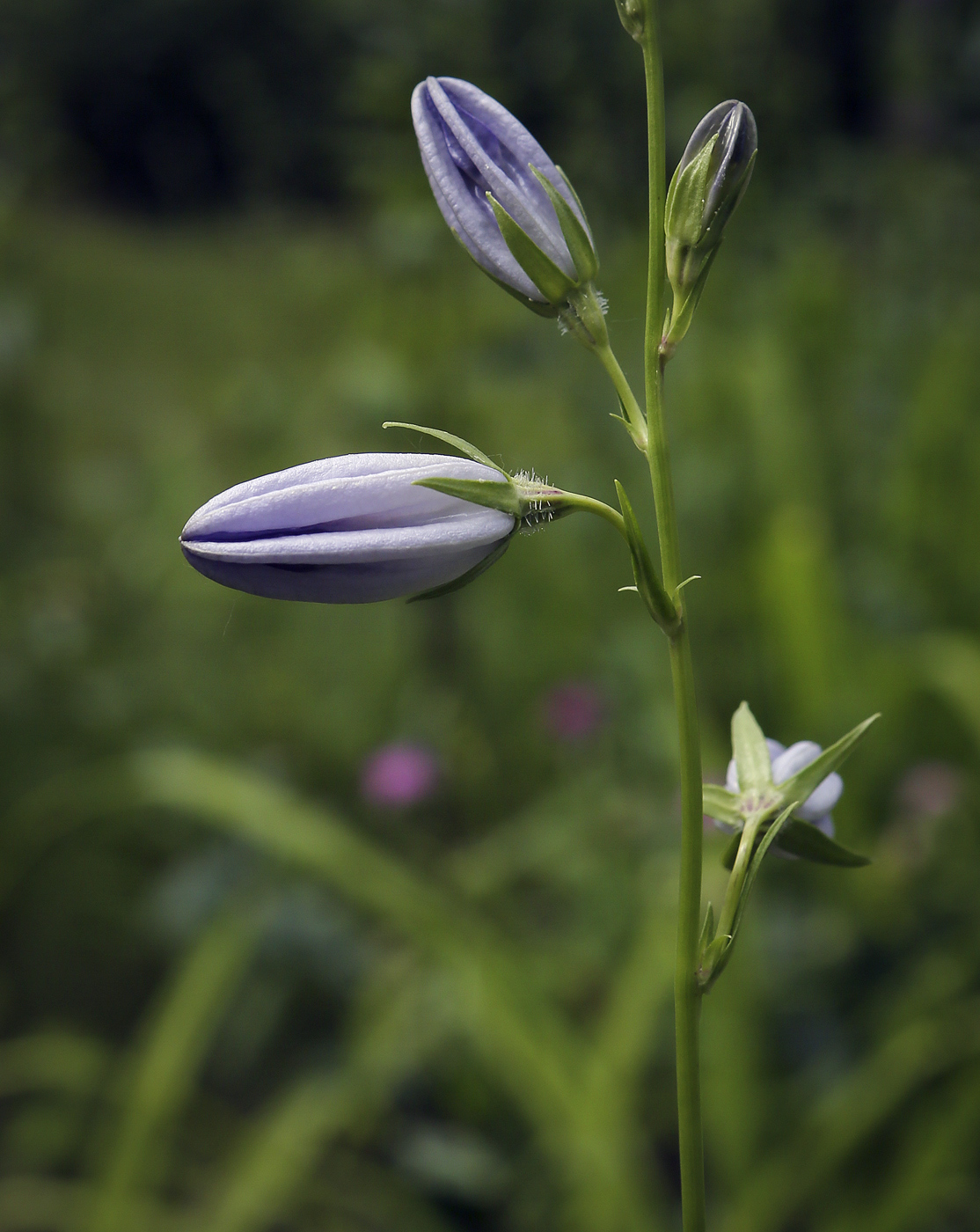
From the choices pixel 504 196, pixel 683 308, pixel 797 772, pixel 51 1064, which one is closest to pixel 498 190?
pixel 504 196

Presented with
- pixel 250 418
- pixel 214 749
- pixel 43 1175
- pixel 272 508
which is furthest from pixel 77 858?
pixel 272 508

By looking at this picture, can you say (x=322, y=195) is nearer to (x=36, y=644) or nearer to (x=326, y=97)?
(x=326, y=97)

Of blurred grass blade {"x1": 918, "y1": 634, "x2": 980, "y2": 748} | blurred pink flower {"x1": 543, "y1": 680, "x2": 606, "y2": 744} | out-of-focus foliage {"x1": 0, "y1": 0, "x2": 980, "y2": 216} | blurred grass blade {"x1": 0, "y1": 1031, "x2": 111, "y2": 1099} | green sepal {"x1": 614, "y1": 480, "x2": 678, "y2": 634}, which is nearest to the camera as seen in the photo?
green sepal {"x1": 614, "y1": 480, "x2": 678, "y2": 634}

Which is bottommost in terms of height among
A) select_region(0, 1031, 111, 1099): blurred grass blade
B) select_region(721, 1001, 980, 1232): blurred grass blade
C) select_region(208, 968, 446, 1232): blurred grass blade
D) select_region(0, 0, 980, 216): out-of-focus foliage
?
select_region(721, 1001, 980, 1232): blurred grass blade

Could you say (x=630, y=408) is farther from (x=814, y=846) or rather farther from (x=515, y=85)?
(x=515, y=85)

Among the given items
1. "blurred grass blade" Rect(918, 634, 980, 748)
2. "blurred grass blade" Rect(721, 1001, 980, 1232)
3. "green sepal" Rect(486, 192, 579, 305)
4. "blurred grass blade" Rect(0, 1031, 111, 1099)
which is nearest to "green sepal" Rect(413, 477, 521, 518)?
"green sepal" Rect(486, 192, 579, 305)

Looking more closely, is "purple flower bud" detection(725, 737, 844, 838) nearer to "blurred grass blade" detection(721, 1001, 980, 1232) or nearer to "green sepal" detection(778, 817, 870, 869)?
"green sepal" detection(778, 817, 870, 869)
